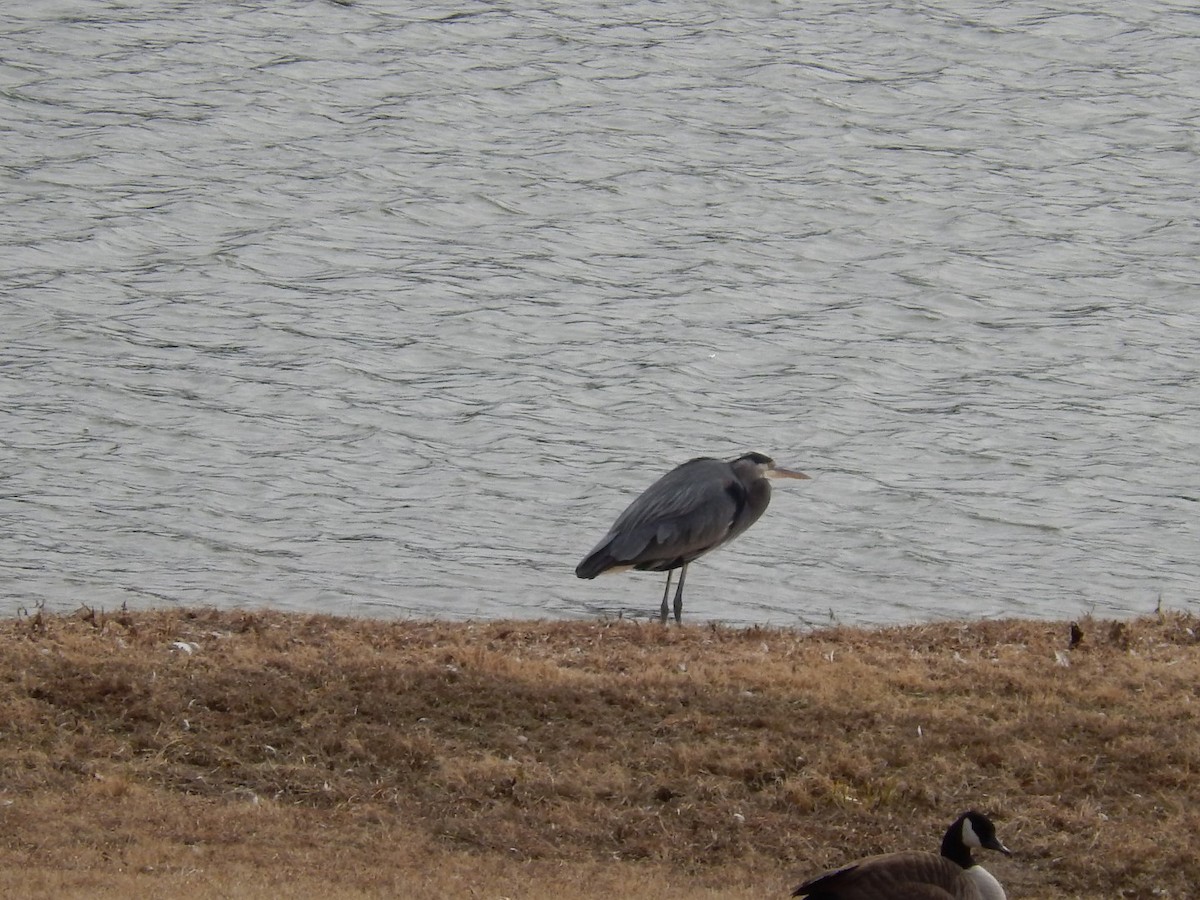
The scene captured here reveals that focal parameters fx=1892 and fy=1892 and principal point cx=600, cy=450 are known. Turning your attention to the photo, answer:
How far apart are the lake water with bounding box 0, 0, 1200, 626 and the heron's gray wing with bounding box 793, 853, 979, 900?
7.05m

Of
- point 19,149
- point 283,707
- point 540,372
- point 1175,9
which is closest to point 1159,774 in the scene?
point 283,707

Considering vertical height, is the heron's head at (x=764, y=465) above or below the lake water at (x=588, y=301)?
above

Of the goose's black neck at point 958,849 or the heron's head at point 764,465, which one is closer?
the goose's black neck at point 958,849

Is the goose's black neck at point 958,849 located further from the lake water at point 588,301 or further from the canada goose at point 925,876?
the lake water at point 588,301

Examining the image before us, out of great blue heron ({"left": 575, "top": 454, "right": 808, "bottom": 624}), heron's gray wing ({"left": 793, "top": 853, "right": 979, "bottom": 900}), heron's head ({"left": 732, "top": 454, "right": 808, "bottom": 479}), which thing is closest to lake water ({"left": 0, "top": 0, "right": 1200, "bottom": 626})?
heron's head ({"left": 732, "top": 454, "right": 808, "bottom": 479})

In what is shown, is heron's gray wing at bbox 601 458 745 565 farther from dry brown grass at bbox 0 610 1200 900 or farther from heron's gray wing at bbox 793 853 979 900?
heron's gray wing at bbox 793 853 979 900

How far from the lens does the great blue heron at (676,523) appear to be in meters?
14.2

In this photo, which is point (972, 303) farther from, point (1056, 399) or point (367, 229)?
point (367, 229)

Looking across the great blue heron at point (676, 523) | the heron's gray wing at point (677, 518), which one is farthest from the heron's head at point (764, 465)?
the heron's gray wing at point (677, 518)

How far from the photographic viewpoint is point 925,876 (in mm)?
8578

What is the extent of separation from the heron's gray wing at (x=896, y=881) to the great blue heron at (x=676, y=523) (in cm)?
555

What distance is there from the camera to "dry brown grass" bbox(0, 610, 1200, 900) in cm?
966

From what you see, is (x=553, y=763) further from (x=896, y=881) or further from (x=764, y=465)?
(x=764, y=465)

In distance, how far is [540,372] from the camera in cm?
2245
